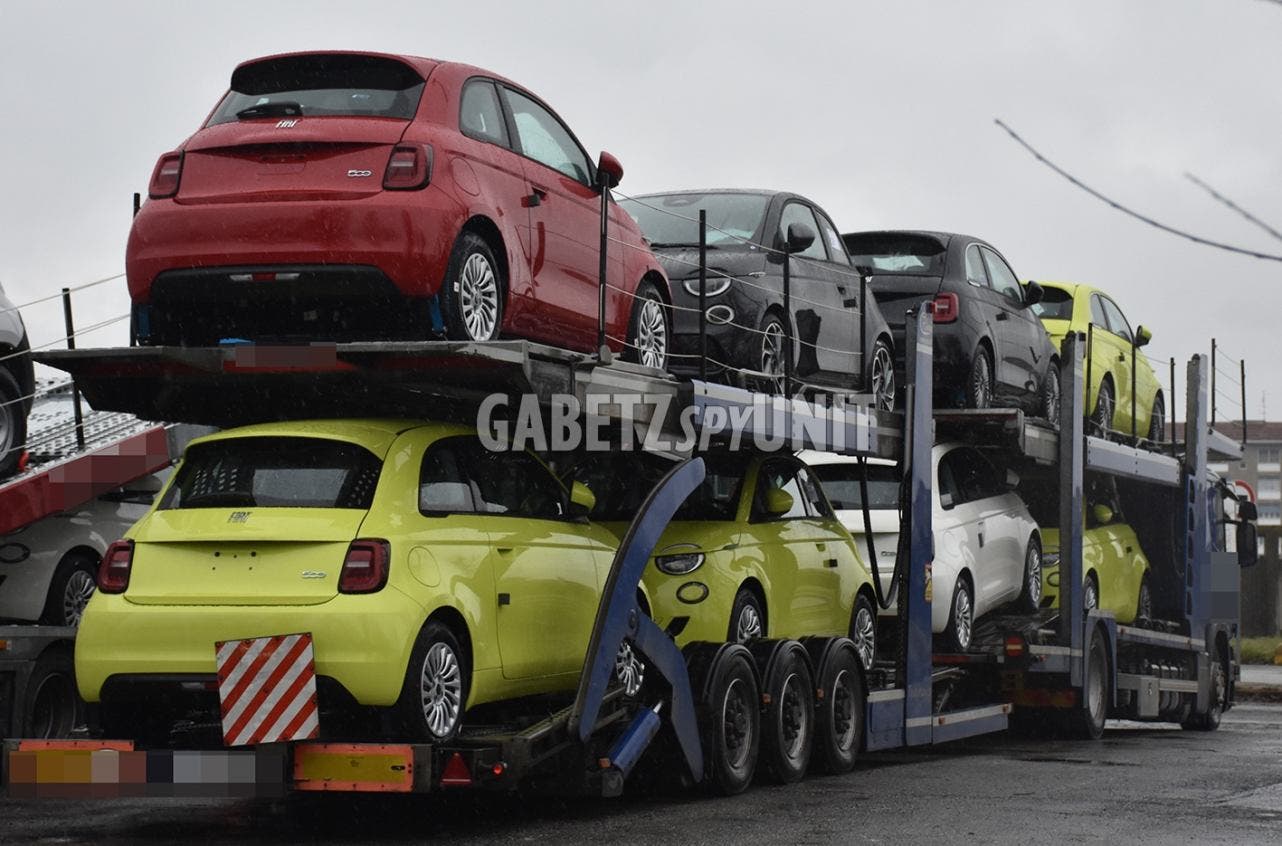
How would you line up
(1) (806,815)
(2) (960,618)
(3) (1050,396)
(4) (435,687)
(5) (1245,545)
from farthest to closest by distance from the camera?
(5) (1245,545) → (3) (1050,396) → (2) (960,618) → (1) (806,815) → (4) (435,687)

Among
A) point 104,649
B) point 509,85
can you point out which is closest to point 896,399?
point 509,85

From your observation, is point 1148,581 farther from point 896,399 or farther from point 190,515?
point 190,515

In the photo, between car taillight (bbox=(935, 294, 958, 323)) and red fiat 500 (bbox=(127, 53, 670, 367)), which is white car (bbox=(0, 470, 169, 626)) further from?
car taillight (bbox=(935, 294, 958, 323))

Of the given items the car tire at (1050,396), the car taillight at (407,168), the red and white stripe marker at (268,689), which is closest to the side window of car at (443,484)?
the red and white stripe marker at (268,689)

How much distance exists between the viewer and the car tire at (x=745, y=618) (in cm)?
1034

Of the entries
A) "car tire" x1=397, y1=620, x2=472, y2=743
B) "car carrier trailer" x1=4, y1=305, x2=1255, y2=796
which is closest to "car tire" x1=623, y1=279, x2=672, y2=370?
"car carrier trailer" x1=4, y1=305, x2=1255, y2=796

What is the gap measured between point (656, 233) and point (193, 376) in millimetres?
4182

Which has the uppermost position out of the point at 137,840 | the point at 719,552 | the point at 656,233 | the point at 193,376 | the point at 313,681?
the point at 656,233

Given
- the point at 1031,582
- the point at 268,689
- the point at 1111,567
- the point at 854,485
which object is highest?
the point at 854,485

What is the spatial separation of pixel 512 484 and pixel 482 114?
1796 mm

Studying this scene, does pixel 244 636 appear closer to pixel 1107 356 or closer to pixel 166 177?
pixel 166 177

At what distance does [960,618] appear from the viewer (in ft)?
43.5

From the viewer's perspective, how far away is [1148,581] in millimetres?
17594

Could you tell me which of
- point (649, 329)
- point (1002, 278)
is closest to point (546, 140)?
point (649, 329)
